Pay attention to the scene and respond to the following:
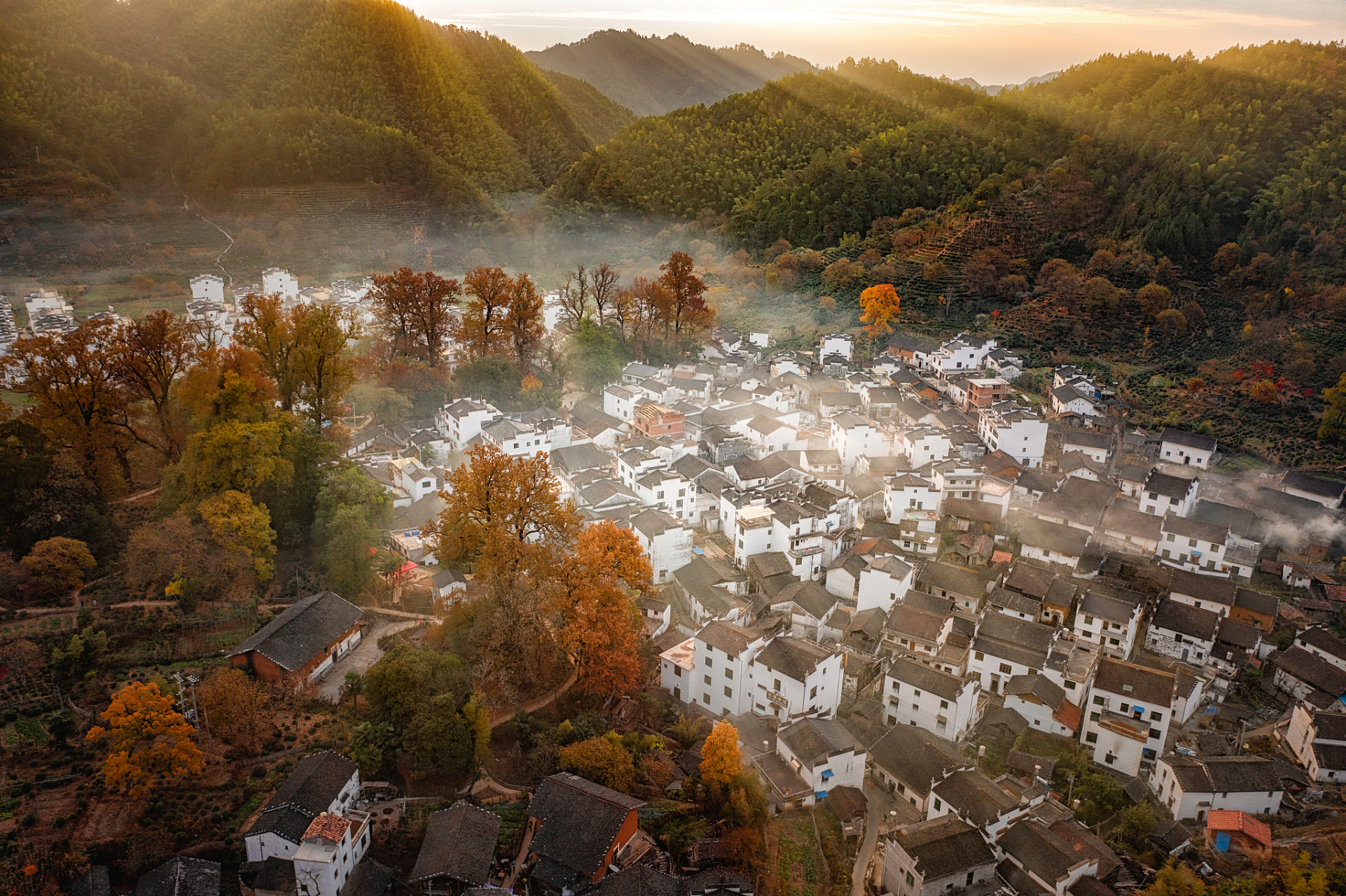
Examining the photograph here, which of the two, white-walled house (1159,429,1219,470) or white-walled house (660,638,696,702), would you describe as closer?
white-walled house (660,638,696,702)

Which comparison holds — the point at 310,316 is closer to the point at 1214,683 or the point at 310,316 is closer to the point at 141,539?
the point at 141,539

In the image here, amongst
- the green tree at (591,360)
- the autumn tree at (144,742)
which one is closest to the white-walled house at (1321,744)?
the autumn tree at (144,742)

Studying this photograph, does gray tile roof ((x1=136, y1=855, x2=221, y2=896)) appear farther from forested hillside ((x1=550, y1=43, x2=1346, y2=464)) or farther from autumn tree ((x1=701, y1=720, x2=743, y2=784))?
forested hillside ((x1=550, y1=43, x2=1346, y2=464))

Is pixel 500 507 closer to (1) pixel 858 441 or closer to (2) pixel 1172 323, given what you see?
(1) pixel 858 441

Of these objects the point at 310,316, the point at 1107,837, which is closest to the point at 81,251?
the point at 310,316

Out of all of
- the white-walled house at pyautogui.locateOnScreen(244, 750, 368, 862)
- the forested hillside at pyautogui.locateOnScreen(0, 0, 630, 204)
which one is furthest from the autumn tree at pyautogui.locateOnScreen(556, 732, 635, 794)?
the forested hillside at pyautogui.locateOnScreen(0, 0, 630, 204)

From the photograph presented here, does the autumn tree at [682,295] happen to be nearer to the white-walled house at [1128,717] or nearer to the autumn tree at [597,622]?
the autumn tree at [597,622]

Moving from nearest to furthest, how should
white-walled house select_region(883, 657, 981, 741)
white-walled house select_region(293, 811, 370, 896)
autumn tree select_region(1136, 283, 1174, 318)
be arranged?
white-walled house select_region(293, 811, 370, 896), white-walled house select_region(883, 657, 981, 741), autumn tree select_region(1136, 283, 1174, 318)
